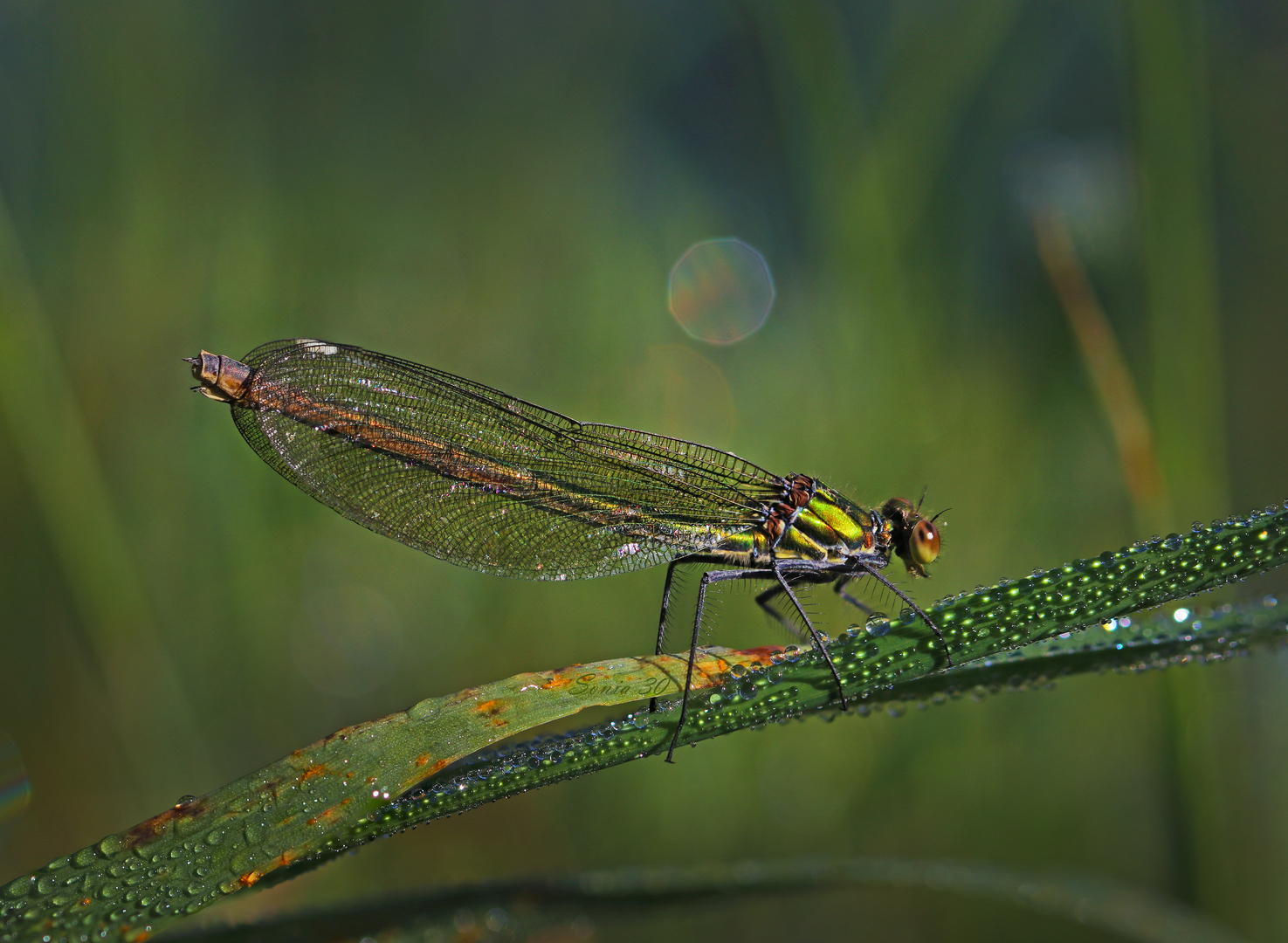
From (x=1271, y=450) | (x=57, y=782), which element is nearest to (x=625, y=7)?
(x=1271, y=450)

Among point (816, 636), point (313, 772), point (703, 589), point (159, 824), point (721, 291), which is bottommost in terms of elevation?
point (159, 824)

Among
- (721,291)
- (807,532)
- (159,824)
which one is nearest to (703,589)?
(807,532)

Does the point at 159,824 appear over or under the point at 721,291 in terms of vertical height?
under

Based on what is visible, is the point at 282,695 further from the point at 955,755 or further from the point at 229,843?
the point at 955,755

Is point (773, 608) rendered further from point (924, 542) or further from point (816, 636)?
point (816, 636)

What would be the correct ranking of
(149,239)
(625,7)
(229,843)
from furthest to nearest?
(625,7)
(149,239)
(229,843)

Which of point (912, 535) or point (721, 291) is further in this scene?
point (721, 291)

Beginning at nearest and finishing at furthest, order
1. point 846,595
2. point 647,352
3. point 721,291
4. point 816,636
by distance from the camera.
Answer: point 816,636
point 846,595
point 647,352
point 721,291

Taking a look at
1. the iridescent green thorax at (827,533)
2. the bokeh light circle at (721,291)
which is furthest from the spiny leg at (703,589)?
the bokeh light circle at (721,291)
